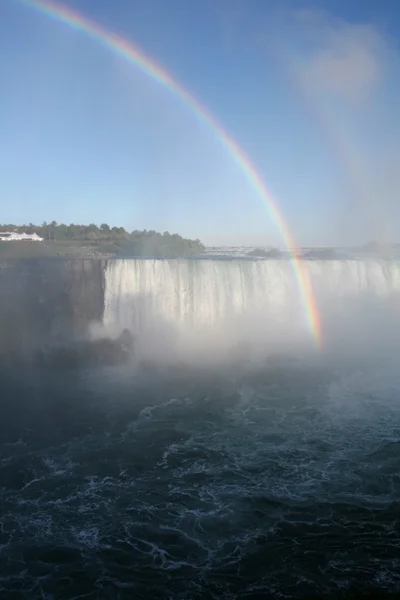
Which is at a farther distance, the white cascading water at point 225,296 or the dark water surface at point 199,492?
the white cascading water at point 225,296

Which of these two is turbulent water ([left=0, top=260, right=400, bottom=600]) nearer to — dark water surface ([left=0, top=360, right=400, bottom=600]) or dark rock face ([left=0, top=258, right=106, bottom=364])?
dark water surface ([left=0, top=360, right=400, bottom=600])

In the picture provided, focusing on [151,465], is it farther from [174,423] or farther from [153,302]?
[153,302]

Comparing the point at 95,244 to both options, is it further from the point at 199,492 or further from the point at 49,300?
the point at 199,492

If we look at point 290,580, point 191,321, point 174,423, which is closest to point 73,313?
point 191,321

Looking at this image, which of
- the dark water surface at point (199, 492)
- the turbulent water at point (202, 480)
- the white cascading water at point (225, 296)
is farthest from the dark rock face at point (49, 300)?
the dark water surface at point (199, 492)

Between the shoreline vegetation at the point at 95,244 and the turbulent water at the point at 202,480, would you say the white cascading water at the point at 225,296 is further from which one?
the shoreline vegetation at the point at 95,244

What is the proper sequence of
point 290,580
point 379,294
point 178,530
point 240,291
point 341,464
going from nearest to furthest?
point 290,580
point 178,530
point 341,464
point 240,291
point 379,294

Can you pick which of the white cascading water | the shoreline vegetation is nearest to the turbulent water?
the white cascading water
